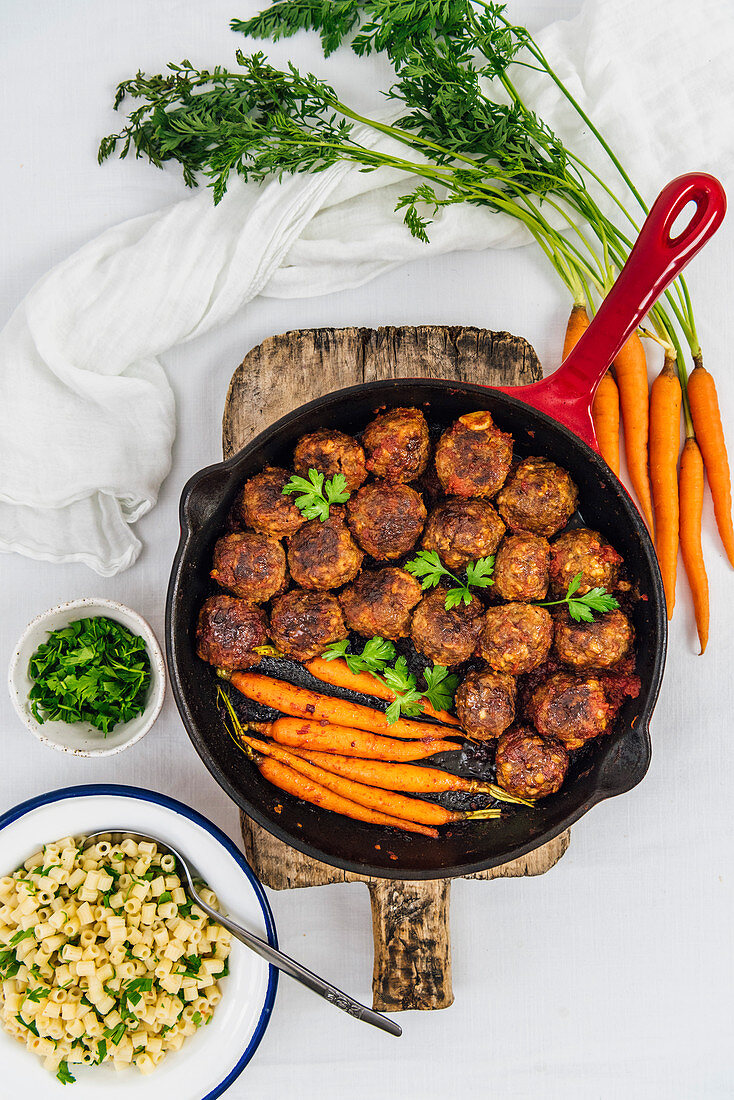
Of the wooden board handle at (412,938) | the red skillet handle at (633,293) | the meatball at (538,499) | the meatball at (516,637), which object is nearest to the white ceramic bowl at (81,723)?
the wooden board handle at (412,938)

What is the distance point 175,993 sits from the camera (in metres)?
2.81

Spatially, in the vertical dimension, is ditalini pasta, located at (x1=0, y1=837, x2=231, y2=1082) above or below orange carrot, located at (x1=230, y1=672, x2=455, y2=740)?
below

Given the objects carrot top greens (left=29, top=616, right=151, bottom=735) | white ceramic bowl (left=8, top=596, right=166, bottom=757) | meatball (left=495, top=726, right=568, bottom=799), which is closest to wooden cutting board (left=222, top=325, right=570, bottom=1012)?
meatball (left=495, top=726, right=568, bottom=799)

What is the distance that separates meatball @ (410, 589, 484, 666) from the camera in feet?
8.75

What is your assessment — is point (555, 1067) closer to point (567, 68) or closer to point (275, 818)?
point (275, 818)

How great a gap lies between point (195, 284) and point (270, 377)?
464mm

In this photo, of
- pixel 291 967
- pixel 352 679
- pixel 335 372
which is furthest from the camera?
pixel 335 372

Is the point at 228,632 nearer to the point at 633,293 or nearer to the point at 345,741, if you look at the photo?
the point at 345,741

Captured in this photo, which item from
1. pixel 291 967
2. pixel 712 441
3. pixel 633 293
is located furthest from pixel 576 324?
pixel 291 967

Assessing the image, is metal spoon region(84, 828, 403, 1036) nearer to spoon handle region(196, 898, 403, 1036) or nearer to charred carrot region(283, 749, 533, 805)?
spoon handle region(196, 898, 403, 1036)

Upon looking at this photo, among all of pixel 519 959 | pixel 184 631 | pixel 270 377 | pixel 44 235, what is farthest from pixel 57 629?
pixel 519 959

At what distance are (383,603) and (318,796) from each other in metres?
0.75

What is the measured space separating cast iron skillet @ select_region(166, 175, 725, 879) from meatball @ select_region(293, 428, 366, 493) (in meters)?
0.07

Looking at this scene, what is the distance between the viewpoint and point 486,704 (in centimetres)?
265
